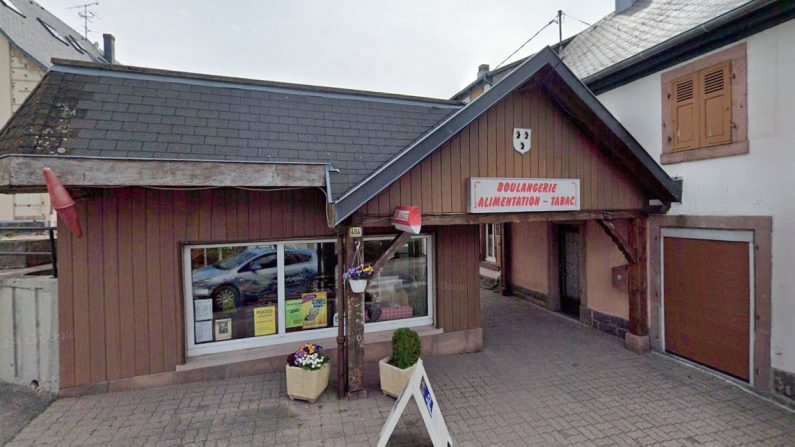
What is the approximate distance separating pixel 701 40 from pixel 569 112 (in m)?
2.20

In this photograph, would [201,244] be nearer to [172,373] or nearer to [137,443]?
[172,373]

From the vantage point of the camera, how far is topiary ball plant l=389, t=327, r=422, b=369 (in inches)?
189

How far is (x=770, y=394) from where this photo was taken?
488 cm

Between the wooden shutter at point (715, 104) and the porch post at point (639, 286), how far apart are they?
1617mm

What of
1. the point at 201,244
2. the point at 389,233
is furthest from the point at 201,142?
the point at 389,233

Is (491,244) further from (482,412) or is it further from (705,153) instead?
(482,412)

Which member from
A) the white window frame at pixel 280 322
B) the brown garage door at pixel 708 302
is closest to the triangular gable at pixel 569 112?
the brown garage door at pixel 708 302

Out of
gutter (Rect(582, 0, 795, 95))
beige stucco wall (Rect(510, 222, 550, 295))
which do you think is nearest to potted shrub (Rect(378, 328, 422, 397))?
beige stucco wall (Rect(510, 222, 550, 295))

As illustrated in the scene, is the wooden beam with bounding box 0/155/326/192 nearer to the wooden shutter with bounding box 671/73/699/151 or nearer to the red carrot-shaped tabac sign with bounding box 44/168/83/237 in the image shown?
the red carrot-shaped tabac sign with bounding box 44/168/83/237

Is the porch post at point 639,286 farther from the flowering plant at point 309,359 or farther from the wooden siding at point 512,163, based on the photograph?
the flowering plant at point 309,359

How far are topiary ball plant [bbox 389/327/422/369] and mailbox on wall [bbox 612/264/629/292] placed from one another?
4.53m

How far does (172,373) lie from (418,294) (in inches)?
158

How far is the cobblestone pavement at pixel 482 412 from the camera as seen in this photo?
402cm

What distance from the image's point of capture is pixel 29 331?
16.3 feet
